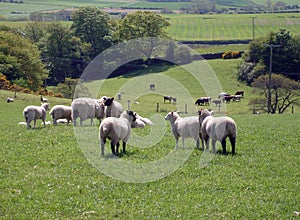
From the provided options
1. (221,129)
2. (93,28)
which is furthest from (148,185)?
(93,28)

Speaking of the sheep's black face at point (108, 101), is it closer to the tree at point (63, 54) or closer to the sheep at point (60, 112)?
the sheep at point (60, 112)

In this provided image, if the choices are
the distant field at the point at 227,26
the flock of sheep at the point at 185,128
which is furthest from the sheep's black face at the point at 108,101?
the distant field at the point at 227,26

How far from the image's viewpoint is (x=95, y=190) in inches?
617

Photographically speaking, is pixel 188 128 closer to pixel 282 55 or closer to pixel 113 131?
pixel 113 131

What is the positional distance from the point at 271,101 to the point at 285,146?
155 ft

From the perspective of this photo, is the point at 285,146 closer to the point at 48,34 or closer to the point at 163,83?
the point at 163,83

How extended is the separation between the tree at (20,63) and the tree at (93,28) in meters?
25.4

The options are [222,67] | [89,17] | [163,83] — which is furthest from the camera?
[89,17]

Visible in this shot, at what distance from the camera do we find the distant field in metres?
143

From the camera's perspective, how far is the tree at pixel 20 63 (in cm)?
7312

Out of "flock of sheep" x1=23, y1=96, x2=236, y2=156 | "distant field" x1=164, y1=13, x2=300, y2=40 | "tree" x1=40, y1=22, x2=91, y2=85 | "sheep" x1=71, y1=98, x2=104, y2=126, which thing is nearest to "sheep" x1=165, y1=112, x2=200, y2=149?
"flock of sheep" x1=23, y1=96, x2=236, y2=156

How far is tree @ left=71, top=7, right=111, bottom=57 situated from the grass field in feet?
275

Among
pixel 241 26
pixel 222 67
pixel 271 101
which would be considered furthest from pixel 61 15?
pixel 271 101

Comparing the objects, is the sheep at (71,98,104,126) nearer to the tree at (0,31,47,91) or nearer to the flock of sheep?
the flock of sheep
